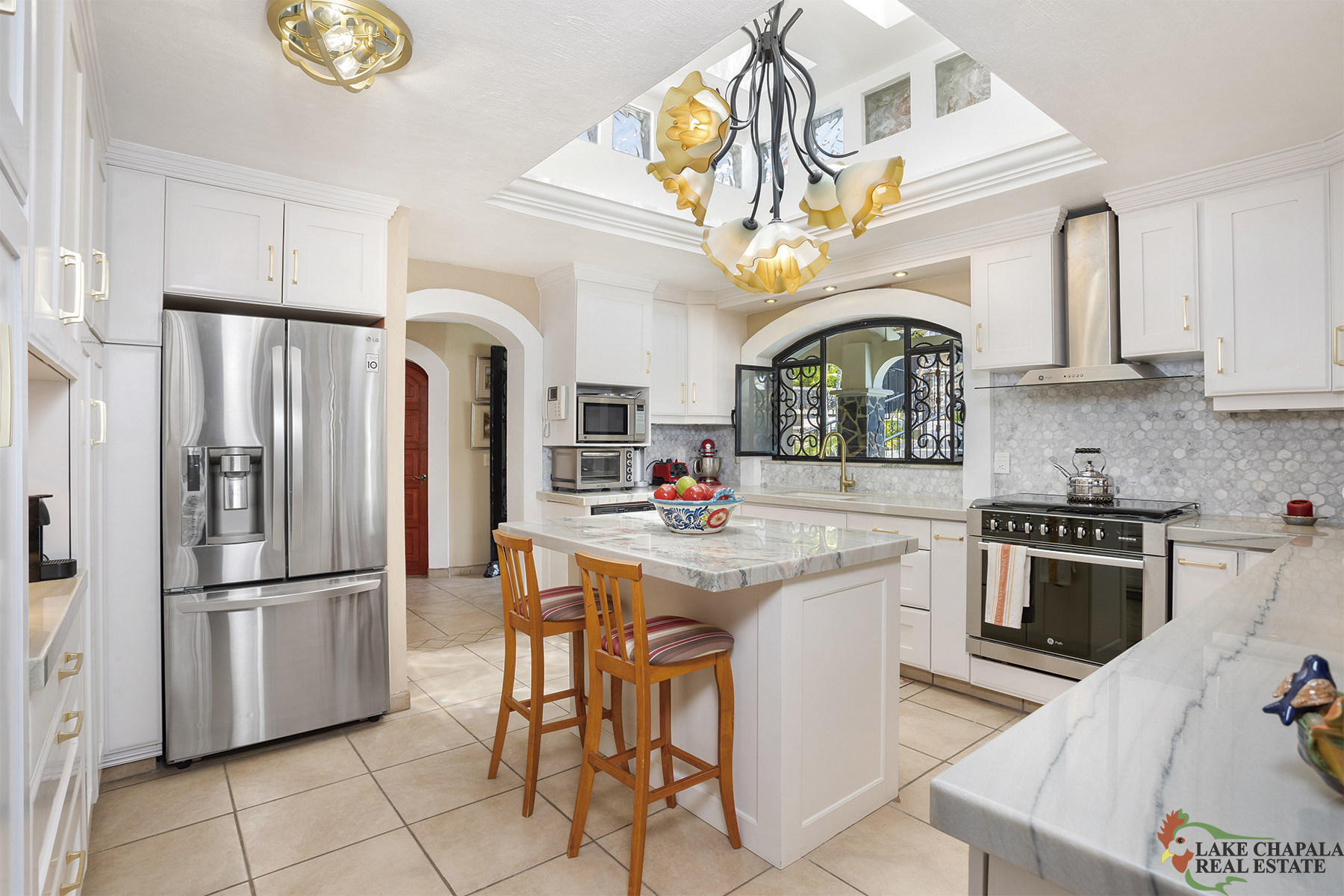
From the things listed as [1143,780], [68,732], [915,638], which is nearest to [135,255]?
[68,732]

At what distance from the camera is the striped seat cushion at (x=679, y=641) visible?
6.57ft

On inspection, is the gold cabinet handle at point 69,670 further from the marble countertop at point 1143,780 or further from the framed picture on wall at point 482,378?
the framed picture on wall at point 482,378

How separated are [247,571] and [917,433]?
379cm

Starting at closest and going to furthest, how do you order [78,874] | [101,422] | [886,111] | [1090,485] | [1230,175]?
[78,874]
[101,422]
[1230,175]
[1090,485]
[886,111]

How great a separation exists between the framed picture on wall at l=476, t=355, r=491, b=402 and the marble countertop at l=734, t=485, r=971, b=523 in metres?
3.15

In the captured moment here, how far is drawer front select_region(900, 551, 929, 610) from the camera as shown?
3.68m

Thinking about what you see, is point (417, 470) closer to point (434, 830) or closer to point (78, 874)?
point (434, 830)

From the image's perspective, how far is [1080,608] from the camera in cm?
315

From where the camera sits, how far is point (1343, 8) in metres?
1.92

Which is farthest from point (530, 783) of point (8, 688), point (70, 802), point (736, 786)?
point (8, 688)

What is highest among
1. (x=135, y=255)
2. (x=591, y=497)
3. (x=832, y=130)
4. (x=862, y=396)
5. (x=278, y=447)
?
(x=832, y=130)

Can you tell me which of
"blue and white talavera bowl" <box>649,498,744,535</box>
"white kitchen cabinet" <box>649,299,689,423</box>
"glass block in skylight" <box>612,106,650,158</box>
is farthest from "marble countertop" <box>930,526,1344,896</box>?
"white kitchen cabinet" <box>649,299,689,423</box>

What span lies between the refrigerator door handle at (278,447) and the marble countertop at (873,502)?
2.53 m

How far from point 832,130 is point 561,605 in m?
3.23
